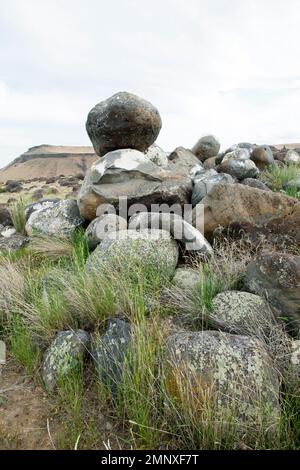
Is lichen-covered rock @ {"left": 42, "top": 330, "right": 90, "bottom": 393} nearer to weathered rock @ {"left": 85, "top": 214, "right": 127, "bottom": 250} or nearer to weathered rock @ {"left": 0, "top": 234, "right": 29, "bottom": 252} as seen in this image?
weathered rock @ {"left": 85, "top": 214, "right": 127, "bottom": 250}

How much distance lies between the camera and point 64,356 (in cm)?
248

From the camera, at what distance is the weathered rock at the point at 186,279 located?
126 inches

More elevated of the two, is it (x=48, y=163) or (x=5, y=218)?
(x=5, y=218)

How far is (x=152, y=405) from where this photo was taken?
78.8 inches

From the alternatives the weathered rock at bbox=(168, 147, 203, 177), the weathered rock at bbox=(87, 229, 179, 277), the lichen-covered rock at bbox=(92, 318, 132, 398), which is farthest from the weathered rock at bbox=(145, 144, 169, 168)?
the lichen-covered rock at bbox=(92, 318, 132, 398)

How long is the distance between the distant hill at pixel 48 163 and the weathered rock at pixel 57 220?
3909 cm

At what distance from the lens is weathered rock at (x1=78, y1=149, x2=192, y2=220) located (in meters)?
5.12

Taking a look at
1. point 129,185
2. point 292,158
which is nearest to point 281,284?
point 129,185

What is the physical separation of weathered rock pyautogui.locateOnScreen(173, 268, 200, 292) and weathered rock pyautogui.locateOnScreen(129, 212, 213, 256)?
0.39 meters

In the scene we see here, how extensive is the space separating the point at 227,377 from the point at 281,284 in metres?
0.88

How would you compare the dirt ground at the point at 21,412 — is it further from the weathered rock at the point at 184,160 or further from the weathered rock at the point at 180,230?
the weathered rock at the point at 184,160

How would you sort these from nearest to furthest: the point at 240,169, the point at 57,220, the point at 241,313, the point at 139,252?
1. the point at 241,313
2. the point at 139,252
3. the point at 57,220
4. the point at 240,169

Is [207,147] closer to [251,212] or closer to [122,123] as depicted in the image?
[122,123]
